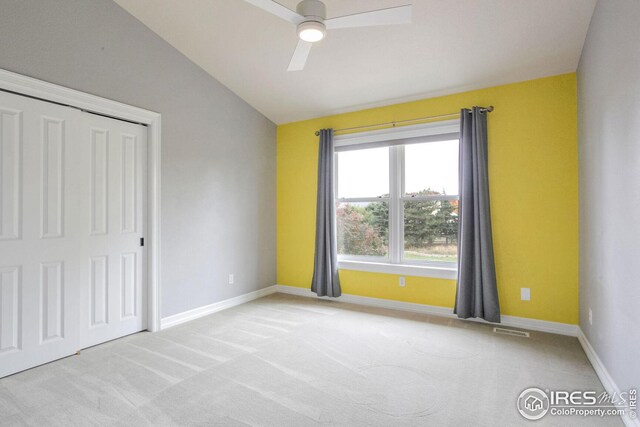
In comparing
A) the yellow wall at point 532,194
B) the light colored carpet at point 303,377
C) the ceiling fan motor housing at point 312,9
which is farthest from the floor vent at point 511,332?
the ceiling fan motor housing at point 312,9

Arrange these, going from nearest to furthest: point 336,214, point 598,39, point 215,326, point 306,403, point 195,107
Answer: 1. point 306,403
2. point 598,39
3. point 215,326
4. point 195,107
5. point 336,214

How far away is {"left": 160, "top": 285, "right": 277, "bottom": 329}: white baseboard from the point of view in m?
3.57

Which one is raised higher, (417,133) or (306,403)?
(417,133)

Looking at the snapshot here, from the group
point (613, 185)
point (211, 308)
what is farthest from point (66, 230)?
point (613, 185)

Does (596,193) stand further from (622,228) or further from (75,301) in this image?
(75,301)

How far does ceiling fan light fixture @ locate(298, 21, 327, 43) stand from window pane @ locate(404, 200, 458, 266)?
2.47 m

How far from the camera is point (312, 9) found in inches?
84.9

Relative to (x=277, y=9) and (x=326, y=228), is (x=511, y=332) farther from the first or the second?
(x=277, y=9)

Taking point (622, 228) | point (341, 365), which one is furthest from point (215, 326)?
point (622, 228)

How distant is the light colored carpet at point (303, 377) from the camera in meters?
2.00

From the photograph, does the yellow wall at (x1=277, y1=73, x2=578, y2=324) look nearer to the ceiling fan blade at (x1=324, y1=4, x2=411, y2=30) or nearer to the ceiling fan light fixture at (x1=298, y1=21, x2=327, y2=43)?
the ceiling fan blade at (x1=324, y1=4, x2=411, y2=30)

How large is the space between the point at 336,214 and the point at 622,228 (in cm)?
314

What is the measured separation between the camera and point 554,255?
130 inches

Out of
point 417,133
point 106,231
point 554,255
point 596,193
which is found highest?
point 417,133
